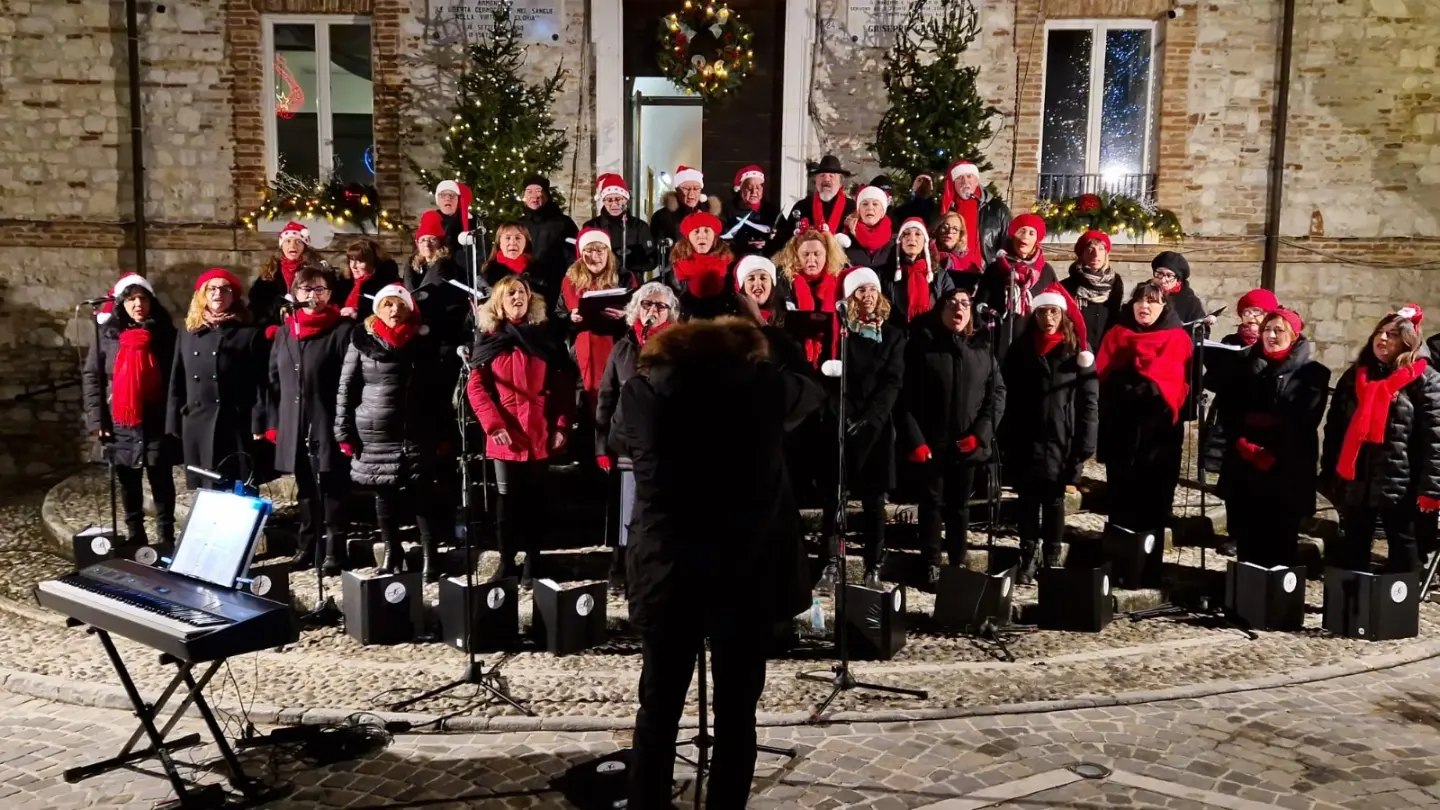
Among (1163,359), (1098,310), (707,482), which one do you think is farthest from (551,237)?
(707,482)

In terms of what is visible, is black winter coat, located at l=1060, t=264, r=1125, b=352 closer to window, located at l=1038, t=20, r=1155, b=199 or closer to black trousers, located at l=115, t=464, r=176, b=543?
window, located at l=1038, t=20, r=1155, b=199

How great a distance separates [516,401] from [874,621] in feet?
8.40

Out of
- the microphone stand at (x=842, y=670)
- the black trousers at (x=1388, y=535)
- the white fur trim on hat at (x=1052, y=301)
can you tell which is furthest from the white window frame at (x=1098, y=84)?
the microphone stand at (x=842, y=670)

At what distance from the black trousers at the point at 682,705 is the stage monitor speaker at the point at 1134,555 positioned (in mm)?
4453

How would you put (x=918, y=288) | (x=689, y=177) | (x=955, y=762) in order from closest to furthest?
(x=955, y=762) < (x=918, y=288) < (x=689, y=177)

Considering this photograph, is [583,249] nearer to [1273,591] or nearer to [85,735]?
[85,735]

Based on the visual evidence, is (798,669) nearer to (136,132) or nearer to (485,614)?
(485,614)

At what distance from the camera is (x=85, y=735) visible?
18.2ft

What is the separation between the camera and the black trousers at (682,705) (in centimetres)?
389

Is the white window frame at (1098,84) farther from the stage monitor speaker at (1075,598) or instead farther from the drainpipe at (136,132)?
the drainpipe at (136,132)

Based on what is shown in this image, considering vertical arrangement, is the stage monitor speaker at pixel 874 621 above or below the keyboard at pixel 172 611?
below

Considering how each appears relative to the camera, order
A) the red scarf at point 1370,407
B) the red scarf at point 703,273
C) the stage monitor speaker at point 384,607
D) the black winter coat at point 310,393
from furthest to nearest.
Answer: the black winter coat at point 310,393, the red scarf at point 1370,407, the stage monitor speaker at point 384,607, the red scarf at point 703,273

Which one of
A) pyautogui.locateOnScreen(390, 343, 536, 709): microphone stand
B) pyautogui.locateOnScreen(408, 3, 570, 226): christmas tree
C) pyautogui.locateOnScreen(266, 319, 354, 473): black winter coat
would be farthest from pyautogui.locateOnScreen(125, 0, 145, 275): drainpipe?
pyautogui.locateOnScreen(390, 343, 536, 709): microphone stand

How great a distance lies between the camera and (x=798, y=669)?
21.3ft
